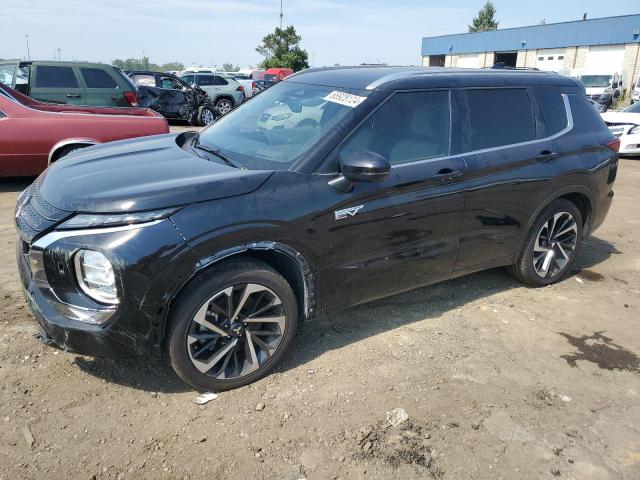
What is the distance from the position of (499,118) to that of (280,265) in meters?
2.09

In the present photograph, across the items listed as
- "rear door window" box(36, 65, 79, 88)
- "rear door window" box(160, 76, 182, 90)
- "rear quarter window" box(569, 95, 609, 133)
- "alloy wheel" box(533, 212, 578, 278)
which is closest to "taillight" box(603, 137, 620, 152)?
"rear quarter window" box(569, 95, 609, 133)

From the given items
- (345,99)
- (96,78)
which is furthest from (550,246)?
(96,78)

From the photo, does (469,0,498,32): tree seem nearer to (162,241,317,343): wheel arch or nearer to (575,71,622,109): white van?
(575,71,622,109): white van

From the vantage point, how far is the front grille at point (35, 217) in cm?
279

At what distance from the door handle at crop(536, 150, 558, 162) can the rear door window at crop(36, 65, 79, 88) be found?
909 cm

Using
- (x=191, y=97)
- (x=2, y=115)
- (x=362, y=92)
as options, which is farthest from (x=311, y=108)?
(x=191, y=97)

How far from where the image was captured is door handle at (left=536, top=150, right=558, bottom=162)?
423 cm

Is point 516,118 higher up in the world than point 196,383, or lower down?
higher up

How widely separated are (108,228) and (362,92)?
1.83 meters

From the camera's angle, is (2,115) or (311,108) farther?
(2,115)

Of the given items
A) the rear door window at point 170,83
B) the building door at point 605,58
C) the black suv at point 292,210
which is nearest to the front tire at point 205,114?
the rear door window at point 170,83

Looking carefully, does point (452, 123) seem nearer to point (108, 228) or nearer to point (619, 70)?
point (108, 228)

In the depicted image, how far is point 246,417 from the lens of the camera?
2895mm

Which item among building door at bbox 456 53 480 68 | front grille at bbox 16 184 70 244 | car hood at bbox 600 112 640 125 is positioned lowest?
car hood at bbox 600 112 640 125
